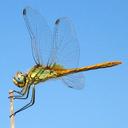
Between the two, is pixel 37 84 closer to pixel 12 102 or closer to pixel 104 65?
pixel 104 65

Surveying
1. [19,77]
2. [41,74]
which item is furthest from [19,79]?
[41,74]

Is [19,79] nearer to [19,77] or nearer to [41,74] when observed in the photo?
[19,77]

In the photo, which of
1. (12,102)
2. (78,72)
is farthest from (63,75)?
(12,102)

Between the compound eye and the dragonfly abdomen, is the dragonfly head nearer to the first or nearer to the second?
the compound eye

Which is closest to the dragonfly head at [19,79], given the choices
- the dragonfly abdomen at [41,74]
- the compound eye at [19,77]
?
the compound eye at [19,77]

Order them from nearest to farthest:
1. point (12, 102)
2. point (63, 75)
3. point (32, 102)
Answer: point (12, 102) < point (32, 102) < point (63, 75)

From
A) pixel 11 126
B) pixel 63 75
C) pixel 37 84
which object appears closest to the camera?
pixel 11 126

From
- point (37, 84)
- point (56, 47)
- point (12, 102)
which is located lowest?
point (12, 102)

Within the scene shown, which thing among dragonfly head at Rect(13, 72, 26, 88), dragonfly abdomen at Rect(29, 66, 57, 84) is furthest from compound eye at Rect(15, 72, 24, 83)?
dragonfly abdomen at Rect(29, 66, 57, 84)

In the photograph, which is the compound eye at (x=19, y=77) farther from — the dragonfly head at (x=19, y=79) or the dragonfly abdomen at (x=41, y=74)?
the dragonfly abdomen at (x=41, y=74)
